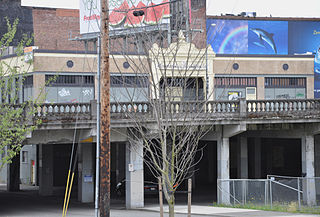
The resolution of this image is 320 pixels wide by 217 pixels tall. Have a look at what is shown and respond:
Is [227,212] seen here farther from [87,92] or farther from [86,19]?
[86,19]

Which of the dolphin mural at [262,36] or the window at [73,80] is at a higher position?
the dolphin mural at [262,36]

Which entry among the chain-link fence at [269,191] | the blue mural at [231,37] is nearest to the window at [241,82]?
the chain-link fence at [269,191]

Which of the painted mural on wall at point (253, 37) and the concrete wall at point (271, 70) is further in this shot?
the painted mural on wall at point (253, 37)

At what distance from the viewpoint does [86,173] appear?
3425 centimetres

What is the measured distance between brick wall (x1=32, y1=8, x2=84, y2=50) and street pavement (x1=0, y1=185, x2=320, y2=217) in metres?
25.4

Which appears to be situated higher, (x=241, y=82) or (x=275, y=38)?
(x=275, y=38)

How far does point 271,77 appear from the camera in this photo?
47.2 m

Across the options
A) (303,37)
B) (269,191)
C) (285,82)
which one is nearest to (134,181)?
(269,191)

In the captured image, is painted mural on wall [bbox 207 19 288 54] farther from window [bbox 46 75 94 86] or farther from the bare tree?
the bare tree

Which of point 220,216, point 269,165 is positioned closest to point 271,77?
point 269,165

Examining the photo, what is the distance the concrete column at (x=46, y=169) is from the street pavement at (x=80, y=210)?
2.20 metres

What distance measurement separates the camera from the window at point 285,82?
47281mm

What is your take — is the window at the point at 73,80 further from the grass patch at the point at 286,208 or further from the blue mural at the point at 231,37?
the blue mural at the point at 231,37

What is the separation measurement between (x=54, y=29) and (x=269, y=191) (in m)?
37.2
